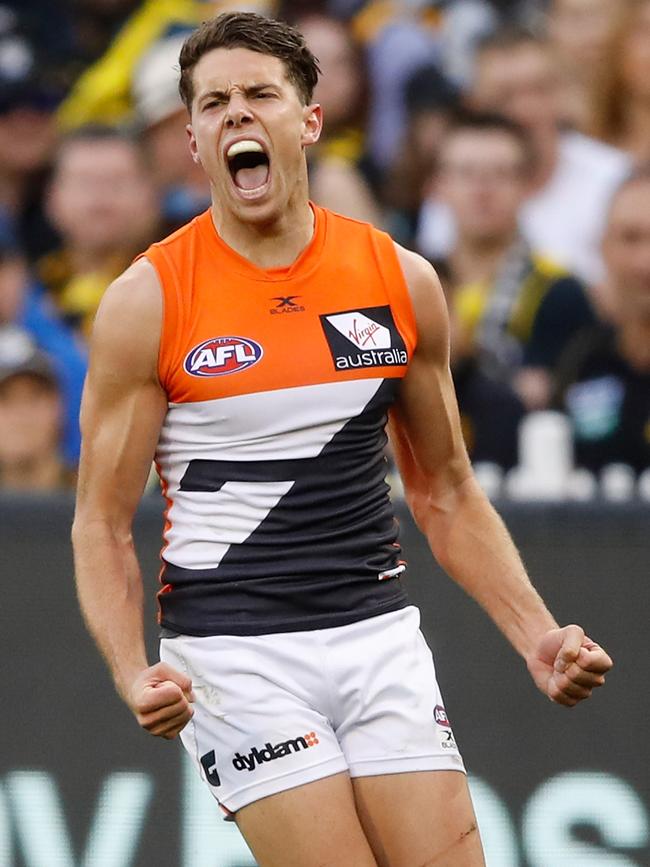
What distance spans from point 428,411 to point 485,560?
0.36 m

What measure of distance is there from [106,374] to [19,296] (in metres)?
4.27

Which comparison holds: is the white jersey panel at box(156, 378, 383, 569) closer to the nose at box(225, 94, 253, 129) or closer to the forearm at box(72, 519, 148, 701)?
the forearm at box(72, 519, 148, 701)

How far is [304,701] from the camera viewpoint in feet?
11.2

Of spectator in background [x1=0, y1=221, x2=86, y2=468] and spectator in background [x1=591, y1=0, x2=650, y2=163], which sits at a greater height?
spectator in background [x1=591, y1=0, x2=650, y2=163]

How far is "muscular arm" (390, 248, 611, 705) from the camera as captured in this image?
11.9 feet

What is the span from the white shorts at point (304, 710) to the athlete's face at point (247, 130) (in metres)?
0.91

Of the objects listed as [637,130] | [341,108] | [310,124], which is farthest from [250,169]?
[341,108]

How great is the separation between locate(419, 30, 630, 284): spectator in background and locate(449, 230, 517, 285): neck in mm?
124

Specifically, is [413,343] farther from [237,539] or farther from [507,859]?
[507,859]

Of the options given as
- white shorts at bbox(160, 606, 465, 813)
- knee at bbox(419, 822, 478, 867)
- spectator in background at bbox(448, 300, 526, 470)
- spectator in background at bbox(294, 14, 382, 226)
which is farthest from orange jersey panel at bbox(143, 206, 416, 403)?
spectator in background at bbox(294, 14, 382, 226)

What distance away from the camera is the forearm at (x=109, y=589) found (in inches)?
134

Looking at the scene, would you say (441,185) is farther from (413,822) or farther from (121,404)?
(413,822)

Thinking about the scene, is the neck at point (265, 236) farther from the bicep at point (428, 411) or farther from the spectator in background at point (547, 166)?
the spectator in background at point (547, 166)

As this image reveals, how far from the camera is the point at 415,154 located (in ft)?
25.7
